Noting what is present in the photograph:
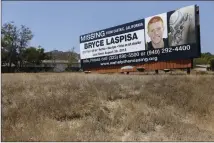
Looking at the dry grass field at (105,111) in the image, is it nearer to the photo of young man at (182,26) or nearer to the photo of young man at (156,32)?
the photo of young man at (182,26)

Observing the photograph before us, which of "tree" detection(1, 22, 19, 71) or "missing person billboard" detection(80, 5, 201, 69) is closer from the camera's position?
"missing person billboard" detection(80, 5, 201, 69)

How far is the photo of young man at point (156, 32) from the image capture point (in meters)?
25.2

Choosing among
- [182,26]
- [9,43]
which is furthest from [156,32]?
[9,43]

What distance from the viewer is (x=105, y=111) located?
38.9 ft

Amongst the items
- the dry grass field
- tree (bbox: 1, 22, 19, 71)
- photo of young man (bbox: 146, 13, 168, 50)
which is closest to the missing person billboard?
photo of young man (bbox: 146, 13, 168, 50)

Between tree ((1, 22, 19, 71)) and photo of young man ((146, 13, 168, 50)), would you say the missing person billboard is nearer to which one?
photo of young man ((146, 13, 168, 50))

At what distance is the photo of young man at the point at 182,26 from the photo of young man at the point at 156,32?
1.88 ft

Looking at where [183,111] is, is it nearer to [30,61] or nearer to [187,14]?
[187,14]

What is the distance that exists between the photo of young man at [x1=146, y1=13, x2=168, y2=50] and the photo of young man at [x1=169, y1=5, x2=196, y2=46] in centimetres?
57

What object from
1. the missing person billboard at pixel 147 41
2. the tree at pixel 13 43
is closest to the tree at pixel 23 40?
the tree at pixel 13 43

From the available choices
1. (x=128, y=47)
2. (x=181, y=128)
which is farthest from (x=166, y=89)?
(x=128, y=47)

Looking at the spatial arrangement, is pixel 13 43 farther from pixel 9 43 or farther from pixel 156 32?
pixel 156 32

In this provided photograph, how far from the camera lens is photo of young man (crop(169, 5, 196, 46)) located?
23.2m

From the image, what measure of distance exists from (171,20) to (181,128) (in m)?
14.9
